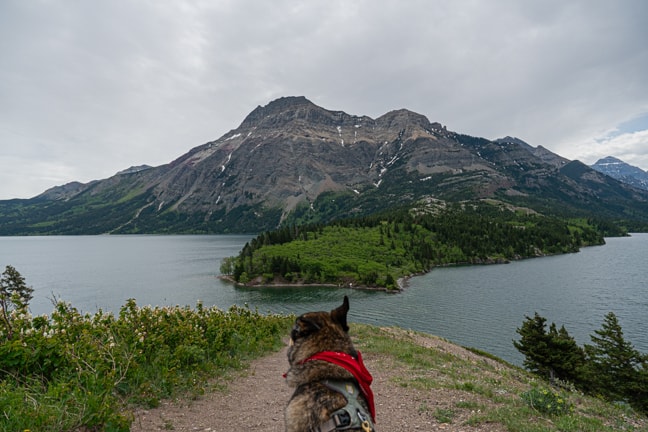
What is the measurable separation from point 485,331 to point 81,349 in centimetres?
4797

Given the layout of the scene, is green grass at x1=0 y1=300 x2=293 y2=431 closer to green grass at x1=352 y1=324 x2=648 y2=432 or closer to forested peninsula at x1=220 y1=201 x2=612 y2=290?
green grass at x1=352 y1=324 x2=648 y2=432

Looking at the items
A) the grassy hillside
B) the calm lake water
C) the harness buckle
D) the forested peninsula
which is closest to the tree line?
the calm lake water

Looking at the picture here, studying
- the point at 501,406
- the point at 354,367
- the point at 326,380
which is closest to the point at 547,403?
the point at 501,406

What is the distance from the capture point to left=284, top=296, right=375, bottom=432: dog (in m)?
3.12

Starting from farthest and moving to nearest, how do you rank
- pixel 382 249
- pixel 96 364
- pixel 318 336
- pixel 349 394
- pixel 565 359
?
pixel 382 249 < pixel 565 359 < pixel 96 364 < pixel 318 336 < pixel 349 394

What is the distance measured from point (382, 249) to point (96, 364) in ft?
364

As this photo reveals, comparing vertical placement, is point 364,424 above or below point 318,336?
below

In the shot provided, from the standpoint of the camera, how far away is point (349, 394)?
335cm

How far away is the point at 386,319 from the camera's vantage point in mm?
52938

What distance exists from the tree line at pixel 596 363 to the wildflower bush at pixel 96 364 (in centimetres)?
2301

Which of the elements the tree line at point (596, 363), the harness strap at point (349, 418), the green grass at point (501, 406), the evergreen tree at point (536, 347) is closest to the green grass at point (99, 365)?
the harness strap at point (349, 418)

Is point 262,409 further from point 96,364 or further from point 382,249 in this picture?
point 382,249

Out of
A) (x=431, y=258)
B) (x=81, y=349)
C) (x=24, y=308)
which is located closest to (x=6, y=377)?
(x=81, y=349)

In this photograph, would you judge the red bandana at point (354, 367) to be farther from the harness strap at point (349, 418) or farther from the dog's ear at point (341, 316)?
the dog's ear at point (341, 316)
